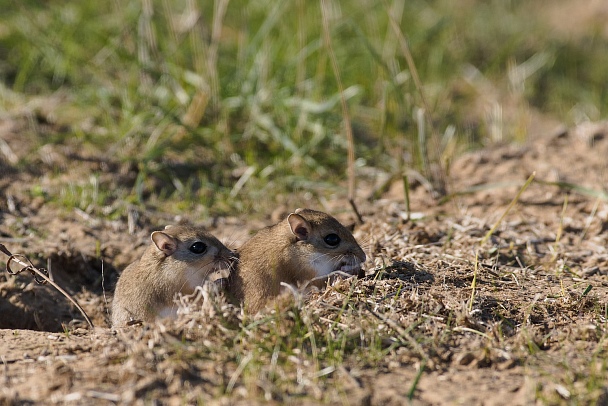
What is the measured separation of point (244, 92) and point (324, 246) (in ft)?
9.26

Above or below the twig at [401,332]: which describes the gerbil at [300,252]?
above

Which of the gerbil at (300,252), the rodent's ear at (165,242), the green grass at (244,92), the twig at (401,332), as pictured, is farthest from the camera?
the green grass at (244,92)

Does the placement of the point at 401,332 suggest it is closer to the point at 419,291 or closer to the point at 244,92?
the point at 419,291

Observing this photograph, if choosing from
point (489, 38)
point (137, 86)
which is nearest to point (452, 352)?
point (137, 86)

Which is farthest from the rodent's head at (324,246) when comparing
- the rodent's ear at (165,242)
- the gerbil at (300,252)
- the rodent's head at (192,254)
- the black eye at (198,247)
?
the rodent's ear at (165,242)

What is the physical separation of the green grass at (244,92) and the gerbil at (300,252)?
141 cm

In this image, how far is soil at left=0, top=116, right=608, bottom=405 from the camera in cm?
349

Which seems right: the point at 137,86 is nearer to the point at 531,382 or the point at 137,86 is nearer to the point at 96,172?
the point at 96,172

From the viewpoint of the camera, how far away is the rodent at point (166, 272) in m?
4.68

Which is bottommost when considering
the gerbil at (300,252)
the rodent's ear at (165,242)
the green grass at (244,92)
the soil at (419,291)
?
the soil at (419,291)

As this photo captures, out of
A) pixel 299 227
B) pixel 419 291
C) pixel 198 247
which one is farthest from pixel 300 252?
pixel 419 291

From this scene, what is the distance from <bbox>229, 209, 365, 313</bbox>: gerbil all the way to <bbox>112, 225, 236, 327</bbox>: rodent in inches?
6.2

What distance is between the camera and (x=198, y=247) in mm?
4875

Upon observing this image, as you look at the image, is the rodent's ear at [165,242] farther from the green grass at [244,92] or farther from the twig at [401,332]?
the green grass at [244,92]
